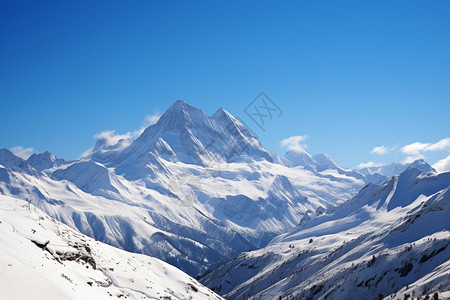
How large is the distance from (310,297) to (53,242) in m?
96.7

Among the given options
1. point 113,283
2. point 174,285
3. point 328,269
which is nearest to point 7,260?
point 113,283

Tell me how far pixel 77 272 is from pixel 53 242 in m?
7.42

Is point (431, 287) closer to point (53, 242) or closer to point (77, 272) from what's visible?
point (77, 272)

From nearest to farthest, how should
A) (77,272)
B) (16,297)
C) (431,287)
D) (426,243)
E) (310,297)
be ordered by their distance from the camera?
(16,297) → (77,272) → (431,287) → (426,243) → (310,297)

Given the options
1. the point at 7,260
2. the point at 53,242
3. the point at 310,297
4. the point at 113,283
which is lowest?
the point at 310,297

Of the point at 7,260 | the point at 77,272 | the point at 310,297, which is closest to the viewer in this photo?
the point at 7,260

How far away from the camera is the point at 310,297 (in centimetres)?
13862

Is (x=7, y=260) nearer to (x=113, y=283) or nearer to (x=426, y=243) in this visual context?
(x=113, y=283)

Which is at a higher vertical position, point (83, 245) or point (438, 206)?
point (83, 245)

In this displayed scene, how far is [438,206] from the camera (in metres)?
162

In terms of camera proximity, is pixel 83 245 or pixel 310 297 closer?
pixel 83 245

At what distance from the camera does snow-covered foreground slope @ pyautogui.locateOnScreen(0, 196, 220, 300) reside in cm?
4375

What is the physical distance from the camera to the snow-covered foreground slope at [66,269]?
4375 cm

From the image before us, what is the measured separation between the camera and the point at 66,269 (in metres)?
59.5
